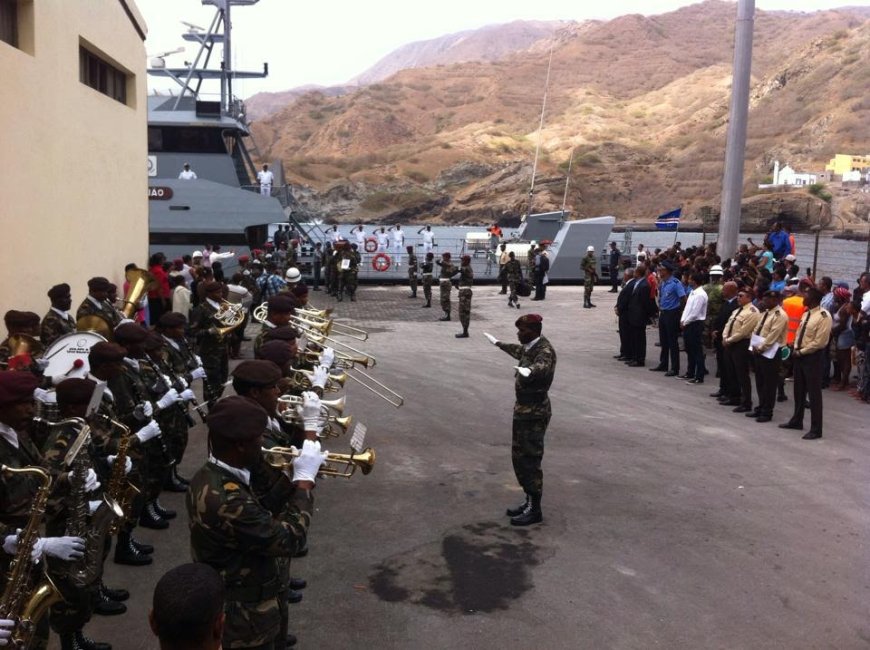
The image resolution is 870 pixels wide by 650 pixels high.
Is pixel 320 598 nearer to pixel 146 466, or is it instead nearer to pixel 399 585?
pixel 399 585

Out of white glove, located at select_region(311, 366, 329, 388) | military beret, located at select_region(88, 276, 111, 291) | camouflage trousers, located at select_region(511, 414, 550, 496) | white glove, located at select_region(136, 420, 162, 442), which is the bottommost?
camouflage trousers, located at select_region(511, 414, 550, 496)

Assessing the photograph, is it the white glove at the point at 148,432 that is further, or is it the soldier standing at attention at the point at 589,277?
the soldier standing at attention at the point at 589,277

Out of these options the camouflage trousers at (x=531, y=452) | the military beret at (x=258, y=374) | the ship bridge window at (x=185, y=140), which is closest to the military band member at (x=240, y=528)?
the military beret at (x=258, y=374)

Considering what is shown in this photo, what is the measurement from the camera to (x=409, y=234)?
47875 mm

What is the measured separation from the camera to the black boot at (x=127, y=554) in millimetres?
Answer: 6316

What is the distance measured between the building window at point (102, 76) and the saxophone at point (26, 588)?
10.9 meters

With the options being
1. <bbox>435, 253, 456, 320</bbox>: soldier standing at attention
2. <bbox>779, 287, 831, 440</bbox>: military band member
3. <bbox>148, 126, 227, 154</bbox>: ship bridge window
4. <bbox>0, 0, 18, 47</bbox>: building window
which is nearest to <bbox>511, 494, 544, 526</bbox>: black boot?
<bbox>779, 287, 831, 440</bbox>: military band member

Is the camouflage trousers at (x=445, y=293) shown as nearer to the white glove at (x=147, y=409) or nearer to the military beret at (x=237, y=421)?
the white glove at (x=147, y=409)

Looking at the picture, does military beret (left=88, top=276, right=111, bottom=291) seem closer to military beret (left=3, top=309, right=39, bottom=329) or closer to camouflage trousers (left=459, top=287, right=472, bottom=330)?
military beret (left=3, top=309, right=39, bottom=329)

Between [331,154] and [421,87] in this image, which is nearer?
[331,154]

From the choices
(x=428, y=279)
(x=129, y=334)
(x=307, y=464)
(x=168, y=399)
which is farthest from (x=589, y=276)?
(x=307, y=464)

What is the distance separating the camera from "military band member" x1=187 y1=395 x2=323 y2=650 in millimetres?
3604

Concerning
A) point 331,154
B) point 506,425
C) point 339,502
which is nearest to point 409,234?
point 506,425

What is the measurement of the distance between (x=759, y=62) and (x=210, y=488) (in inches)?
7189
